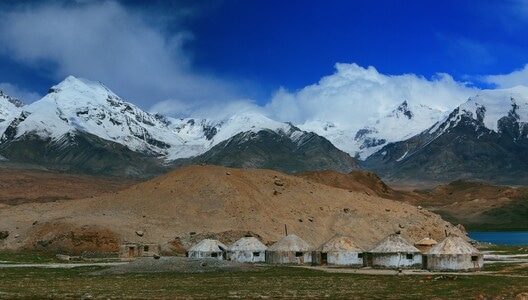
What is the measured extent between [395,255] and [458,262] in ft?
23.3

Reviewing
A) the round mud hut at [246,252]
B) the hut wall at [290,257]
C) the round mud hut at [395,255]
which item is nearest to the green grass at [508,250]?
the round mud hut at [395,255]

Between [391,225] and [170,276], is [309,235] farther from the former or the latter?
[170,276]

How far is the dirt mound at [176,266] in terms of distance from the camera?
56434mm

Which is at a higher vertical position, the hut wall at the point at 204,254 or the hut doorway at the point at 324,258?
the hut wall at the point at 204,254

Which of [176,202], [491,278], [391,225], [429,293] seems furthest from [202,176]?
[429,293]

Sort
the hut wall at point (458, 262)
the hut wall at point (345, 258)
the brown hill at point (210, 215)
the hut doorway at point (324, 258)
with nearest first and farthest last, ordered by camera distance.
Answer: the hut wall at point (458, 262), the hut wall at point (345, 258), the hut doorway at point (324, 258), the brown hill at point (210, 215)

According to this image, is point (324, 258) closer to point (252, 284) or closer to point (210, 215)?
point (210, 215)

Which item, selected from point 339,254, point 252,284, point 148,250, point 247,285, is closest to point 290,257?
point 339,254

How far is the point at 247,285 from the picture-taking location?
45.6m

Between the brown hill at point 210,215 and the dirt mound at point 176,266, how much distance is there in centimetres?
2104

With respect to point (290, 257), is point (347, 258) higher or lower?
lower

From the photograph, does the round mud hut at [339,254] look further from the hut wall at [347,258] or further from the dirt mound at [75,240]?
the dirt mound at [75,240]

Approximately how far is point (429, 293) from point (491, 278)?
1218cm

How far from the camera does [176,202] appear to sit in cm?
9419
